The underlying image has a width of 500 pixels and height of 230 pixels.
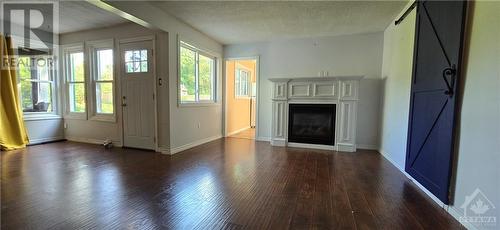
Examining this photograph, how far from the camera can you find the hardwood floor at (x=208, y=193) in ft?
6.22

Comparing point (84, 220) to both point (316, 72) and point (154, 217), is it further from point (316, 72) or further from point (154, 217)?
point (316, 72)

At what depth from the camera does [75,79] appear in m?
5.20

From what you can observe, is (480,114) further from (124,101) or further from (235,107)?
(235,107)

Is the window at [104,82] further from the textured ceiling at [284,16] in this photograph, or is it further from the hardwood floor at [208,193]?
the textured ceiling at [284,16]

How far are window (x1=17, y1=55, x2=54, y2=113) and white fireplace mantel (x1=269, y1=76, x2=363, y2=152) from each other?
524 centimetres

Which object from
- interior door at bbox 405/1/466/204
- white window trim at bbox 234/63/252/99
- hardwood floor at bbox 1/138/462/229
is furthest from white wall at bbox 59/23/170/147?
interior door at bbox 405/1/466/204

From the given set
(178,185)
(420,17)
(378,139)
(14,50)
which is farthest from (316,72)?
(14,50)

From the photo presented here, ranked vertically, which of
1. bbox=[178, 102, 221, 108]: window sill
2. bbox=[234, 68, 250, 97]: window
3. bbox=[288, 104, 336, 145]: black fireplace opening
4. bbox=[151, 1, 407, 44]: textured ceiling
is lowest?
bbox=[288, 104, 336, 145]: black fireplace opening

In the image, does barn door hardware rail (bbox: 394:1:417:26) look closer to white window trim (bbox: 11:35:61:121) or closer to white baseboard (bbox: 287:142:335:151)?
white baseboard (bbox: 287:142:335:151)

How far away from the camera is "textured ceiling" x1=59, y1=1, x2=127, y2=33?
11.7 feet

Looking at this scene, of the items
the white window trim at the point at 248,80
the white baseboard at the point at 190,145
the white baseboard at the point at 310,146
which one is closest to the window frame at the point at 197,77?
the white baseboard at the point at 190,145

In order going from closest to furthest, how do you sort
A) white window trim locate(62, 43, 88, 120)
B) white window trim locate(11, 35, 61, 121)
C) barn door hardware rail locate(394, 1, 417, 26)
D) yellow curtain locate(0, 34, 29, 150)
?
barn door hardware rail locate(394, 1, 417, 26)
yellow curtain locate(0, 34, 29, 150)
white window trim locate(11, 35, 61, 121)
white window trim locate(62, 43, 88, 120)

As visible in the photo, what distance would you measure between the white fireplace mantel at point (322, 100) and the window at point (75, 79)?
14.6 feet

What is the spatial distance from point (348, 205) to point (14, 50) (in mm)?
6539
